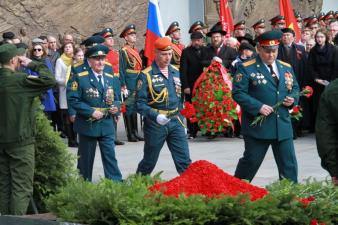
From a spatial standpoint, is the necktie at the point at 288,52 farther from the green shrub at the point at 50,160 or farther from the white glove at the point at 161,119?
Answer: the green shrub at the point at 50,160

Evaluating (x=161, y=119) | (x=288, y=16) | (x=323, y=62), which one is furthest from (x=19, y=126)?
(x=288, y=16)

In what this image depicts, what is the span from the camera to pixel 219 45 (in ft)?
51.1

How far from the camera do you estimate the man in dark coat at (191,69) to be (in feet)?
51.3

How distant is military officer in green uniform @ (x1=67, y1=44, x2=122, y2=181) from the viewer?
10016 millimetres

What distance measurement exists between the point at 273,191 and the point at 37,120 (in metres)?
3.62

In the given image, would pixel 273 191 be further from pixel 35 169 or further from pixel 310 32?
pixel 310 32

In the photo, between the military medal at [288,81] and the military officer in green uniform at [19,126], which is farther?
the military medal at [288,81]

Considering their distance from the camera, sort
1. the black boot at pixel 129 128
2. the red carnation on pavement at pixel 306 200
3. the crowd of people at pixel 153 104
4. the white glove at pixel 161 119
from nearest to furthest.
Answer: the red carnation on pavement at pixel 306 200 → the crowd of people at pixel 153 104 → the white glove at pixel 161 119 → the black boot at pixel 129 128

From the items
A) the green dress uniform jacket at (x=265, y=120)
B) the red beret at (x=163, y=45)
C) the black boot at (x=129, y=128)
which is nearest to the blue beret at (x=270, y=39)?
the green dress uniform jacket at (x=265, y=120)

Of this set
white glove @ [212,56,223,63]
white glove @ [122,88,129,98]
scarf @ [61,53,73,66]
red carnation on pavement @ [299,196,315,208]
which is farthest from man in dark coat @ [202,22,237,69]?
red carnation on pavement @ [299,196,315,208]

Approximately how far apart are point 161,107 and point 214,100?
512 centimetres

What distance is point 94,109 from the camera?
33.0 ft

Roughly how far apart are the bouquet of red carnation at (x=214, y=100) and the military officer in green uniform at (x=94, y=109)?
16.1ft

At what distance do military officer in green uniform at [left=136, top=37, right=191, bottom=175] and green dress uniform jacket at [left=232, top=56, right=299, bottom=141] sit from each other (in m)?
1.02
